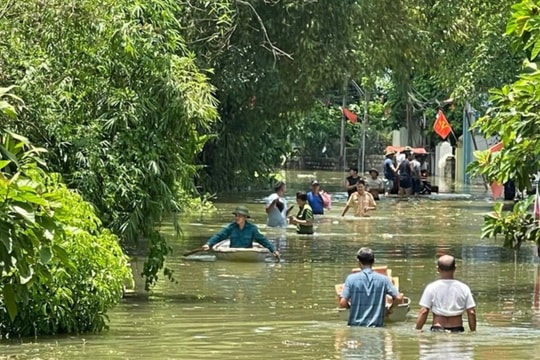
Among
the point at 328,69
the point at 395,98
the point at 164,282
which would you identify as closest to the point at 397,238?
the point at 328,69

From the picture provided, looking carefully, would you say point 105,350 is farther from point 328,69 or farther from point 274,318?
point 328,69

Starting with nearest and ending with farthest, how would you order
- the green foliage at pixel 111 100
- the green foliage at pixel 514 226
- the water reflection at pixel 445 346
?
the water reflection at pixel 445 346 → the green foliage at pixel 514 226 → the green foliage at pixel 111 100

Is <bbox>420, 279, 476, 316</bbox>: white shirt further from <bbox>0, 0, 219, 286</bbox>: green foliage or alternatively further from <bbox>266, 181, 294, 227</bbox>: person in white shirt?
<bbox>266, 181, 294, 227</bbox>: person in white shirt

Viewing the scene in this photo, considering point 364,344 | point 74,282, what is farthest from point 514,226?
point 74,282

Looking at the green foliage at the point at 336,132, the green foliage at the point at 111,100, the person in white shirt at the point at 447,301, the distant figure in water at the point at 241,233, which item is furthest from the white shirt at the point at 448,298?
the green foliage at the point at 336,132

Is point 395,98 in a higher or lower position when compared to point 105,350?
higher

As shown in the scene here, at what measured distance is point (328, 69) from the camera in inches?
1224

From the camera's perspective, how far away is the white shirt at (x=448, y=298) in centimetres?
1359

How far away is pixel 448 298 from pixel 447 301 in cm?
4

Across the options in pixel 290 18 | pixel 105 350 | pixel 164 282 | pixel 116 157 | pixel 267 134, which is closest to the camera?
pixel 105 350

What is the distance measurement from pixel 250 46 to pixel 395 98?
135 ft

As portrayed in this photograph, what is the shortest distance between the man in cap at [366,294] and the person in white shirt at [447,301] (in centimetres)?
55

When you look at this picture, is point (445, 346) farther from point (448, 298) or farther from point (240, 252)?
point (240, 252)

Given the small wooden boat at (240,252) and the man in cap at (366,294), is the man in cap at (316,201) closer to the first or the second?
the small wooden boat at (240,252)
